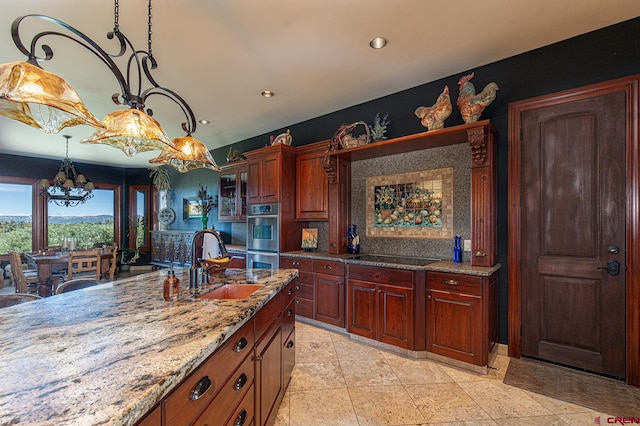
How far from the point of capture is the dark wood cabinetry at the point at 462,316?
246 centimetres

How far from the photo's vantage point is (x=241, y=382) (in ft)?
4.34

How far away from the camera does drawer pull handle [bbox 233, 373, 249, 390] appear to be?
4.20 ft

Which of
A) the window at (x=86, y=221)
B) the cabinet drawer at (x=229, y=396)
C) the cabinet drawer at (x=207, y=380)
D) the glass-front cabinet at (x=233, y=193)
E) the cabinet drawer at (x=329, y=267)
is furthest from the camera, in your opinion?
the window at (x=86, y=221)

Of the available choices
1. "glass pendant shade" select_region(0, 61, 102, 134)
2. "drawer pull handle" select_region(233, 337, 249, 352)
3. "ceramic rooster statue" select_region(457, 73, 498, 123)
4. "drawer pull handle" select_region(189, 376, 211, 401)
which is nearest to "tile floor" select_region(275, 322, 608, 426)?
"drawer pull handle" select_region(233, 337, 249, 352)

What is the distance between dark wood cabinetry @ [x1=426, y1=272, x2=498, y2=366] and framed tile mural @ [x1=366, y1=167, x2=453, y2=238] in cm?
70

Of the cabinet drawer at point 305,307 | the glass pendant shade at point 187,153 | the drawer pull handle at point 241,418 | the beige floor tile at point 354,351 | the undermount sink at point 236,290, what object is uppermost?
the glass pendant shade at point 187,153

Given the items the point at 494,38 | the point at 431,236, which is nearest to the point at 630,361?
the point at 431,236

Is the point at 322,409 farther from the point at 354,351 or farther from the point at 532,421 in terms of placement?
the point at 532,421

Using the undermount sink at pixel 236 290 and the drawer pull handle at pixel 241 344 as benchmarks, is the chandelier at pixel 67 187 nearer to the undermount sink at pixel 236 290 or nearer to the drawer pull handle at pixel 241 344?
the undermount sink at pixel 236 290

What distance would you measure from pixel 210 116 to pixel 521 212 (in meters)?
4.11

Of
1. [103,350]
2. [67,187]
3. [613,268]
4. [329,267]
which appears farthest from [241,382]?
[67,187]

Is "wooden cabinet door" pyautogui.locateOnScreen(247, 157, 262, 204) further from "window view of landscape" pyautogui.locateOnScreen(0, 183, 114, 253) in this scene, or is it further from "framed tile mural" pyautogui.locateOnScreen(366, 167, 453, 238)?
"window view of landscape" pyautogui.locateOnScreen(0, 183, 114, 253)

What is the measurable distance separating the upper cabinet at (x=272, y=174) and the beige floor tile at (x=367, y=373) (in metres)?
2.27

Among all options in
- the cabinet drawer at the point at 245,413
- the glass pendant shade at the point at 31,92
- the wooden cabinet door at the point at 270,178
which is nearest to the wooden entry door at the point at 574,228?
the cabinet drawer at the point at 245,413
